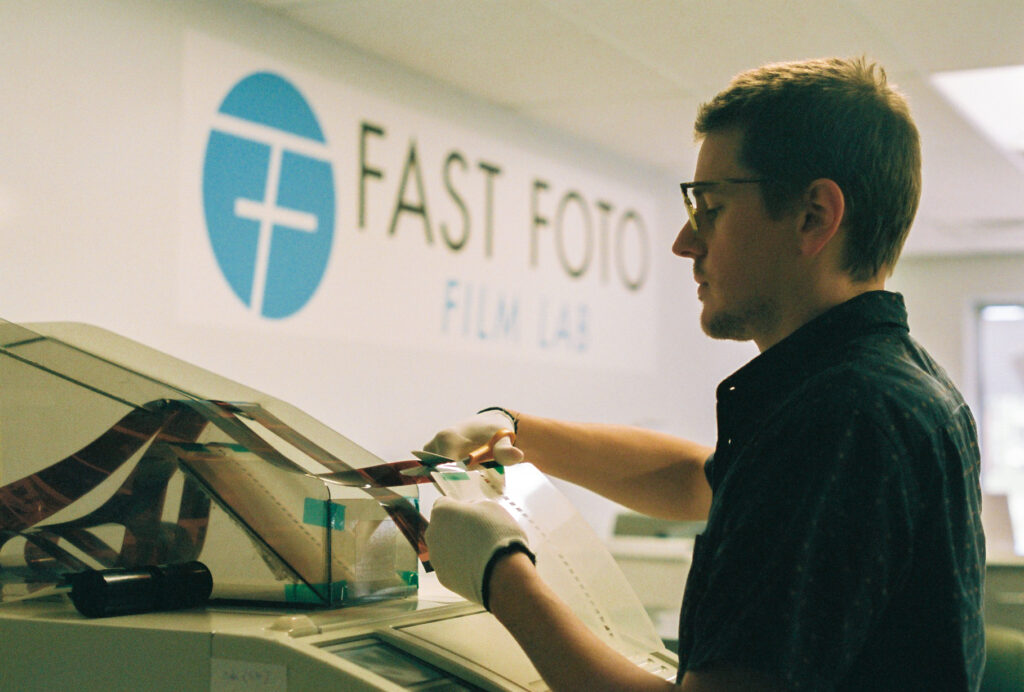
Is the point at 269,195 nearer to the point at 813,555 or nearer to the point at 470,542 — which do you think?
the point at 470,542

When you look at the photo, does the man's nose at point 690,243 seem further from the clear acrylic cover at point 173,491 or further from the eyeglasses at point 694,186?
the clear acrylic cover at point 173,491

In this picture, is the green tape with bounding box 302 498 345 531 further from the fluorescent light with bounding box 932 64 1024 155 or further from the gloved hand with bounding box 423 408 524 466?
the fluorescent light with bounding box 932 64 1024 155

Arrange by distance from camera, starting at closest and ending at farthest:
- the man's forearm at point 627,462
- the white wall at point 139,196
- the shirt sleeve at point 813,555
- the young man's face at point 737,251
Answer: the shirt sleeve at point 813,555 → the young man's face at point 737,251 → the man's forearm at point 627,462 → the white wall at point 139,196

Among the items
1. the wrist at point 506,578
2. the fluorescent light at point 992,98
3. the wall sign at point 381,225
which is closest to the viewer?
the wrist at point 506,578

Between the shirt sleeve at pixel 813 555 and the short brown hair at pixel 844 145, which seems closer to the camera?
the shirt sleeve at pixel 813 555

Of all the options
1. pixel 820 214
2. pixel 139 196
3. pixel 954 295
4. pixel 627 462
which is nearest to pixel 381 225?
pixel 139 196

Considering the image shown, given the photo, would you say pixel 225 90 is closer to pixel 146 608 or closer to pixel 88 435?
pixel 88 435

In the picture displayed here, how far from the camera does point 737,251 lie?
3.37 feet

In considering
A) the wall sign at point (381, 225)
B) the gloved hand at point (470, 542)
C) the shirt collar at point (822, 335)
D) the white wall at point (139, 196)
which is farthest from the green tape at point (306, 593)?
the wall sign at point (381, 225)

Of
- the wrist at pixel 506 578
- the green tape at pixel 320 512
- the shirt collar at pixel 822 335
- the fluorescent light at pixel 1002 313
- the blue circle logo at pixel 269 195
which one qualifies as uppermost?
the fluorescent light at pixel 1002 313

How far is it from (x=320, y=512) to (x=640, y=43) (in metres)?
1.97

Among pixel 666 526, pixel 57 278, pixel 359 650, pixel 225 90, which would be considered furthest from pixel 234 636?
pixel 666 526

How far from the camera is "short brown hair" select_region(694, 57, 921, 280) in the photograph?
99 cm

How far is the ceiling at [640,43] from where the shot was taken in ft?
7.93
